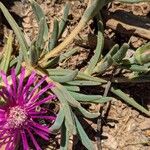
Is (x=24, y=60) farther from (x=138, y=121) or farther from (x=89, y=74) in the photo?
(x=138, y=121)

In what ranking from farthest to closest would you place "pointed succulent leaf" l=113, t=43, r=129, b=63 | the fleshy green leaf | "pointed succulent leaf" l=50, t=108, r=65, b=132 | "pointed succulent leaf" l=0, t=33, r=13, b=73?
the fleshy green leaf → "pointed succulent leaf" l=0, t=33, r=13, b=73 → "pointed succulent leaf" l=113, t=43, r=129, b=63 → "pointed succulent leaf" l=50, t=108, r=65, b=132

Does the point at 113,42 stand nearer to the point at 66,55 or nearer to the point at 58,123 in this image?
the point at 66,55

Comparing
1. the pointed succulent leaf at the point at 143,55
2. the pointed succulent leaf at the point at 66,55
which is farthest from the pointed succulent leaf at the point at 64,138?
the pointed succulent leaf at the point at 143,55

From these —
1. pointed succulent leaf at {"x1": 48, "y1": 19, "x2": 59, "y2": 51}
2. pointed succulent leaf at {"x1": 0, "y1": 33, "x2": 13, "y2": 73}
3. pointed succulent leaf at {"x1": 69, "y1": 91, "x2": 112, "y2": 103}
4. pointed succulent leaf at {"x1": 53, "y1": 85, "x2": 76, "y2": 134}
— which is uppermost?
pointed succulent leaf at {"x1": 48, "y1": 19, "x2": 59, "y2": 51}

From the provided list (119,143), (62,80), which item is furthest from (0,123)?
(119,143)

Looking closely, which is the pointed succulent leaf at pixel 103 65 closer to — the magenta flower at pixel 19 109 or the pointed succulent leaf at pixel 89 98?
the pointed succulent leaf at pixel 89 98

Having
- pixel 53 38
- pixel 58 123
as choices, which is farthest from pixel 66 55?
pixel 58 123

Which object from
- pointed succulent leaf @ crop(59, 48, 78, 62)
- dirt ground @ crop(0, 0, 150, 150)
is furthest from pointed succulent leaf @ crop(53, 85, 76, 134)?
dirt ground @ crop(0, 0, 150, 150)

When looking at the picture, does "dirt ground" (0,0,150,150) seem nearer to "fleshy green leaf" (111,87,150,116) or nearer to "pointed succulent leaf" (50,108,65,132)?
"fleshy green leaf" (111,87,150,116)
